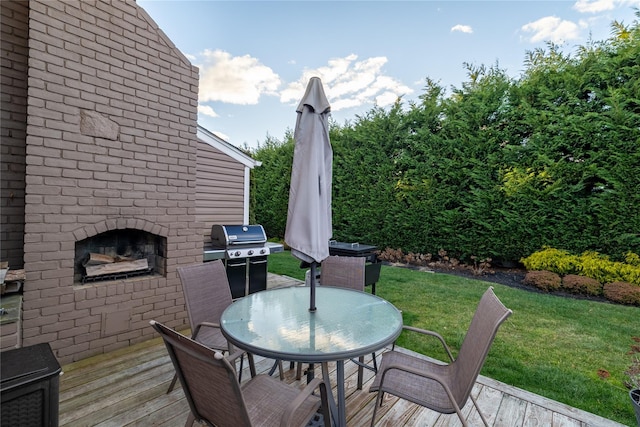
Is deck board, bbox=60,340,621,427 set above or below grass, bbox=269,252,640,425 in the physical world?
below

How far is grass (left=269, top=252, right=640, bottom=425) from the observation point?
2533 mm

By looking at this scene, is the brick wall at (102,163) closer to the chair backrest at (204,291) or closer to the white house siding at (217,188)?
the chair backrest at (204,291)

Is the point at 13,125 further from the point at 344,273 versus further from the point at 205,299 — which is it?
the point at 344,273

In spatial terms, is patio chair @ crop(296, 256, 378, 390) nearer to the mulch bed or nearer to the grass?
the grass

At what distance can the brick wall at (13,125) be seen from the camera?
2.98 m

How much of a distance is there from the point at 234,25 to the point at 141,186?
519cm

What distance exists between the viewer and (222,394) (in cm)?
128

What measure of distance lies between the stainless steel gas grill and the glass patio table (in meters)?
2.16

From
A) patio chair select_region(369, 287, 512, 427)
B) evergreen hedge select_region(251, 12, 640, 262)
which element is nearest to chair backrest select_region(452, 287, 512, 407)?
patio chair select_region(369, 287, 512, 427)

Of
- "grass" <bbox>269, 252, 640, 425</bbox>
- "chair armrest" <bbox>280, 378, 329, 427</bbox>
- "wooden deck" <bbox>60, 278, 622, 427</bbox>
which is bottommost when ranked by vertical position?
"wooden deck" <bbox>60, 278, 622, 427</bbox>

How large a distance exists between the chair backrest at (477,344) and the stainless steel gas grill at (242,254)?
133 inches

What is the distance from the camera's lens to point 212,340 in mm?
2439

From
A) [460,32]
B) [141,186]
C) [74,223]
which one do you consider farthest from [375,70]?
[74,223]

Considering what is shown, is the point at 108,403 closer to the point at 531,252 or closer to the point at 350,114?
the point at 531,252
